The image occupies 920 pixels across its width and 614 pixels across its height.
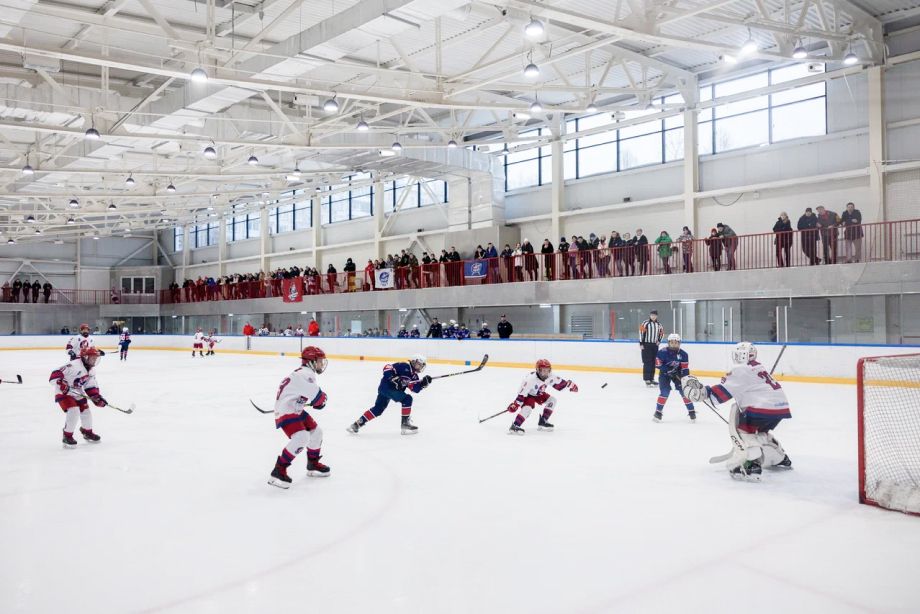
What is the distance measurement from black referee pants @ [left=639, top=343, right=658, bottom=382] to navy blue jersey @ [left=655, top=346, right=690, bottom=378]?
4469mm

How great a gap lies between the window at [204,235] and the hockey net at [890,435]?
40.4 m

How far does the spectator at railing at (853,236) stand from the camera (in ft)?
50.9

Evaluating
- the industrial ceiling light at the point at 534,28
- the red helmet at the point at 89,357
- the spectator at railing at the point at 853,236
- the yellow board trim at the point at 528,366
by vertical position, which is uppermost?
the industrial ceiling light at the point at 534,28

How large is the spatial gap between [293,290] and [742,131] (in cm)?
1871

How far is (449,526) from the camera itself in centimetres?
429

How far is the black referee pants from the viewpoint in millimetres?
13211

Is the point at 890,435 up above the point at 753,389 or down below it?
below

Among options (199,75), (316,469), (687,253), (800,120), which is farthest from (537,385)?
(800,120)

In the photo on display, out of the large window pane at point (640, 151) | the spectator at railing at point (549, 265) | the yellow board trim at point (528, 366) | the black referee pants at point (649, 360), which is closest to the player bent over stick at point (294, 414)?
the yellow board trim at point (528, 366)

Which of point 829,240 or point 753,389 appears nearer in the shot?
point 753,389

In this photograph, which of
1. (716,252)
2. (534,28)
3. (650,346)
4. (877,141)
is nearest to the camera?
(534,28)

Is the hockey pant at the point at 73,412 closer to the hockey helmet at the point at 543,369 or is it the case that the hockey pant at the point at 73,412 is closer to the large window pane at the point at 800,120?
the hockey helmet at the point at 543,369

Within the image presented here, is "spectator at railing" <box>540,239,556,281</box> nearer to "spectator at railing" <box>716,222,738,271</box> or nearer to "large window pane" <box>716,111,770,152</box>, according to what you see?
"spectator at railing" <box>716,222,738,271</box>

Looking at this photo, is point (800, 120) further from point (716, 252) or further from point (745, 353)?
point (745, 353)
